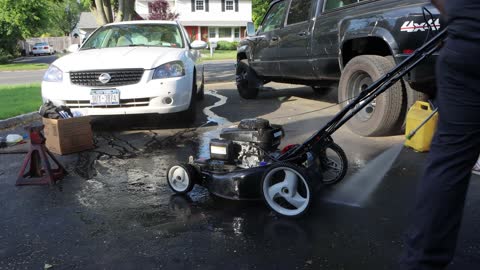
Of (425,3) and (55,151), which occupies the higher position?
(425,3)

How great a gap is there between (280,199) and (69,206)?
1778 mm

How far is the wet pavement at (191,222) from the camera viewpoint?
2832 mm

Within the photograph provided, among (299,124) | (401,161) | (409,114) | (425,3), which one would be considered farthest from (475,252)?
(299,124)

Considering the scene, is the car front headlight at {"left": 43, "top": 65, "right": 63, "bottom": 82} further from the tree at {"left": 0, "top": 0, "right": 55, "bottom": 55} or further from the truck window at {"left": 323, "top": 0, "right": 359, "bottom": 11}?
the tree at {"left": 0, "top": 0, "right": 55, "bottom": 55}

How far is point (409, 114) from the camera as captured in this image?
5168mm

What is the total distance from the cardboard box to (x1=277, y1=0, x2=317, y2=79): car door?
11.7 feet

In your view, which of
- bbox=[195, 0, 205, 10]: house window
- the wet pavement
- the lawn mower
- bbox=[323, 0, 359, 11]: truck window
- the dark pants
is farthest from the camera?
bbox=[195, 0, 205, 10]: house window

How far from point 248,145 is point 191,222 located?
82cm

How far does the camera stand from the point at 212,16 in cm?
5234

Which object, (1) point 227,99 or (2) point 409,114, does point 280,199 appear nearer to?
(2) point 409,114

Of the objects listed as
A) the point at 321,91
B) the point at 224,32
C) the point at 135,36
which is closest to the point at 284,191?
the point at 135,36

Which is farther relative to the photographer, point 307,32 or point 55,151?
point 307,32

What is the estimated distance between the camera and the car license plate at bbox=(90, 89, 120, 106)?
6.16 m

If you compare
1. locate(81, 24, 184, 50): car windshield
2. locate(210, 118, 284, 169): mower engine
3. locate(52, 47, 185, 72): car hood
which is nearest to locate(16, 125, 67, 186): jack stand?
locate(210, 118, 284, 169): mower engine
